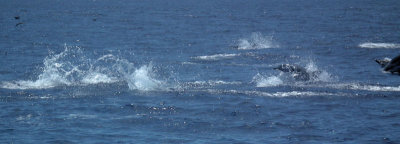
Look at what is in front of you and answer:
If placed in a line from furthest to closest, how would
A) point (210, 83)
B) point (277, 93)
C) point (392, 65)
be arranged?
1. point (392, 65)
2. point (210, 83)
3. point (277, 93)

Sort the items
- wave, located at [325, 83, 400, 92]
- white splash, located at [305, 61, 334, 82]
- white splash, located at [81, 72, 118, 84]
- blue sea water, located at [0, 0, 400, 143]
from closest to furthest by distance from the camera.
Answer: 1. blue sea water, located at [0, 0, 400, 143]
2. wave, located at [325, 83, 400, 92]
3. white splash, located at [81, 72, 118, 84]
4. white splash, located at [305, 61, 334, 82]

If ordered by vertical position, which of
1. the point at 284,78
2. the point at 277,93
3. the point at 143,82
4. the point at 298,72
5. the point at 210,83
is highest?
the point at 298,72

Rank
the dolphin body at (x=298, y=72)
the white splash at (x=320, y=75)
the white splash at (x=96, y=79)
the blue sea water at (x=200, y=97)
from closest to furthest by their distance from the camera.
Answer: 1. the blue sea water at (x=200, y=97)
2. the white splash at (x=96, y=79)
3. the dolphin body at (x=298, y=72)
4. the white splash at (x=320, y=75)

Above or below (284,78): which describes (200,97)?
below

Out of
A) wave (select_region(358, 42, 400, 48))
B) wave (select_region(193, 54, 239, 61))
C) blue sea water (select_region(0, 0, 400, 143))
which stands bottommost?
blue sea water (select_region(0, 0, 400, 143))

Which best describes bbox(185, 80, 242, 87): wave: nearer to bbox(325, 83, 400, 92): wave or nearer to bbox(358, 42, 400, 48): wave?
bbox(325, 83, 400, 92): wave

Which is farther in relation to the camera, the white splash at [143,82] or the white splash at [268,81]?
the white splash at [268,81]

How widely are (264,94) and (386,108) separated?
25.0 ft

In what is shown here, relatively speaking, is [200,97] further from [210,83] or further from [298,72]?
[298,72]

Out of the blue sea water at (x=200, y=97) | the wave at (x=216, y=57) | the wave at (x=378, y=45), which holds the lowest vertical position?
the blue sea water at (x=200, y=97)

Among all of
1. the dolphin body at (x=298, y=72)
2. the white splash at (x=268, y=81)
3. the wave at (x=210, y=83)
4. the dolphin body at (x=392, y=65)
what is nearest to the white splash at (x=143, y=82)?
the wave at (x=210, y=83)

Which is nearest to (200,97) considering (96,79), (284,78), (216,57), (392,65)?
(284,78)

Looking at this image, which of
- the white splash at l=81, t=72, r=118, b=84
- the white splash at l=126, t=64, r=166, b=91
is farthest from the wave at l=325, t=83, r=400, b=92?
the white splash at l=81, t=72, r=118, b=84

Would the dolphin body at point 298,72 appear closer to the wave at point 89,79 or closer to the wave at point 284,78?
the wave at point 284,78
